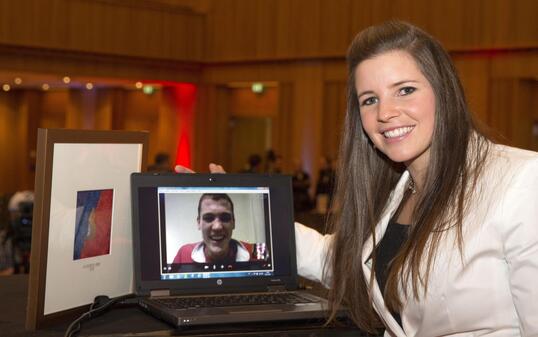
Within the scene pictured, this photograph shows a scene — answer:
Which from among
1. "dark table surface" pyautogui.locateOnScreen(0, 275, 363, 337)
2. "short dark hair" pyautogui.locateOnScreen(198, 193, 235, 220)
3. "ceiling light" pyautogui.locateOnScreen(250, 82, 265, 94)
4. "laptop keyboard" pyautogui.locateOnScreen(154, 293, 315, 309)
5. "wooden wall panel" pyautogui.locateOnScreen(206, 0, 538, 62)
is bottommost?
"dark table surface" pyautogui.locateOnScreen(0, 275, 363, 337)

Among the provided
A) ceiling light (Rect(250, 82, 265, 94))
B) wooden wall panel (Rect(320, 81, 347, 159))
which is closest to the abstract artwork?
wooden wall panel (Rect(320, 81, 347, 159))

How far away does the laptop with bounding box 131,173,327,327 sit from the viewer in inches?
71.2

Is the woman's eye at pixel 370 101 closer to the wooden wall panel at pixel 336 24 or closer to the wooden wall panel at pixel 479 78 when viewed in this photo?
the wooden wall panel at pixel 336 24

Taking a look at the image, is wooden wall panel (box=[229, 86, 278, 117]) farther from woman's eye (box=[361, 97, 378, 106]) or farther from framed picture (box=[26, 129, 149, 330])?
woman's eye (box=[361, 97, 378, 106])

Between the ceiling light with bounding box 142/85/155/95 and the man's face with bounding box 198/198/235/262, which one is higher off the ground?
the ceiling light with bounding box 142/85/155/95

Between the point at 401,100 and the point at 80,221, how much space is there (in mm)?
724

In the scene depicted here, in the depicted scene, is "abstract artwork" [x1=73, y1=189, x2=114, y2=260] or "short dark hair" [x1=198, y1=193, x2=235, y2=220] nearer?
"abstract artwork" [x1=73, y1=189, x2=114, y2=260]

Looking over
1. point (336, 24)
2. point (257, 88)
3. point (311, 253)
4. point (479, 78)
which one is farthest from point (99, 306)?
point (257, 88)

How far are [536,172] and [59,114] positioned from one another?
18036 mm

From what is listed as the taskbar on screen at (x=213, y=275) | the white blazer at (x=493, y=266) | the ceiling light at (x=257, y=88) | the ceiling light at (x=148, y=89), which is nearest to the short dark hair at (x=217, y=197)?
the taskbar on screen at (x=213, y=275)

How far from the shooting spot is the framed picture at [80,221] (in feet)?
5.32

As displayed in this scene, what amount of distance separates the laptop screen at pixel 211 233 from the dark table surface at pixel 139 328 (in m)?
0.11

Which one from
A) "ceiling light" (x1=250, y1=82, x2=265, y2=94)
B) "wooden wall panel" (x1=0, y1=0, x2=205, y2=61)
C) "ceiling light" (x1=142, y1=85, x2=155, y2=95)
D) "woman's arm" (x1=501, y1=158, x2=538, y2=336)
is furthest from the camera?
"ceiling light" (x1=142, y1=85, x2=155, y2=95)

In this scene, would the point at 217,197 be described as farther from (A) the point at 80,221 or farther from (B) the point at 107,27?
(B) the point at 107,27
